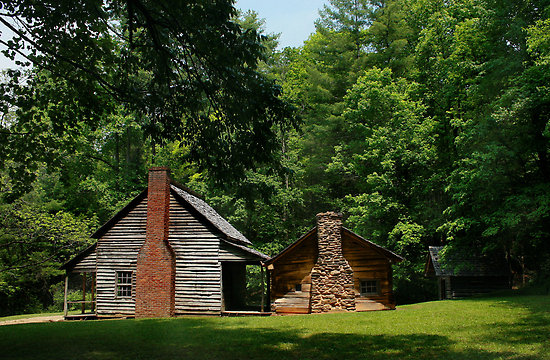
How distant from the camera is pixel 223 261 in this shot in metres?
25.2

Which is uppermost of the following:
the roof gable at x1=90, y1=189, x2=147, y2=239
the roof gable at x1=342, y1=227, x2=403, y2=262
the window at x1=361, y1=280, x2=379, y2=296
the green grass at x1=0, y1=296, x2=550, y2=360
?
the roof gable at x1=90, y1=189, x2=147, y2=239

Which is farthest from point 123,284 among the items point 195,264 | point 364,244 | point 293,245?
point 364,244

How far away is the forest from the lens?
37.8ft

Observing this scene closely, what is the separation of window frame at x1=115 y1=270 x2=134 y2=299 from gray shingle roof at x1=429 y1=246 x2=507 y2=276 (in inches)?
733

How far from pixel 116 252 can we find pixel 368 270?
1433cm

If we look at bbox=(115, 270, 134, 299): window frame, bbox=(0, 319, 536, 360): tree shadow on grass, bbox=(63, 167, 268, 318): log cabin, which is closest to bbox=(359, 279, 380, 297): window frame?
bbox=(63, 167, 268, 318): log cabin

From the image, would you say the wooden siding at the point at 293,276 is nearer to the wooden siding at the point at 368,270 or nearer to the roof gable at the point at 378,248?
the wooden siding at the point at 368,270

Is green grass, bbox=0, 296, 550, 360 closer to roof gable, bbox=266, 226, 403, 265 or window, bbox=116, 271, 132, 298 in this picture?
roof gable, bbox=266, 226, 403, 265

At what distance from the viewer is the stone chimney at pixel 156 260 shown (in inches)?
965

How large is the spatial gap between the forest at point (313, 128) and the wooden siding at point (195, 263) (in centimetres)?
495

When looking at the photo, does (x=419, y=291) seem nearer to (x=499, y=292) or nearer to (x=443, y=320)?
(x=499, y=292)

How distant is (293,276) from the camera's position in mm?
26938

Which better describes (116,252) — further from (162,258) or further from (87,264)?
(162,258)

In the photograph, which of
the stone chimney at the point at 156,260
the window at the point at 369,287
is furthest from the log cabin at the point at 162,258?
the window at the point at 369,287
